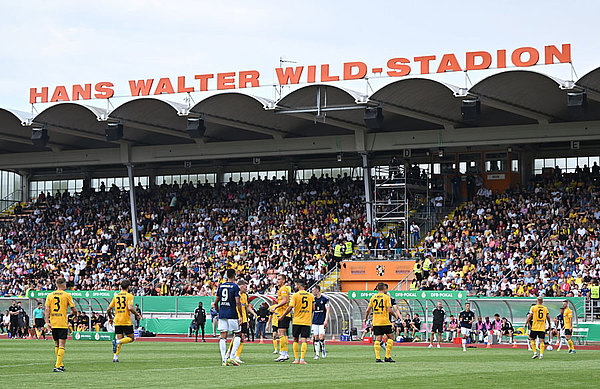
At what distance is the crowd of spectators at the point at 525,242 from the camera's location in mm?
38438

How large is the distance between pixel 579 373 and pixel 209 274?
1236 inches

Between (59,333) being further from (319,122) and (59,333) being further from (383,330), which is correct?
(319,122)

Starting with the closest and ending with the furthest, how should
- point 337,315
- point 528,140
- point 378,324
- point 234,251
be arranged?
point 378,324 < point 337,315 < point 528,140 < point 234,251

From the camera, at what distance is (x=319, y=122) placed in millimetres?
46906

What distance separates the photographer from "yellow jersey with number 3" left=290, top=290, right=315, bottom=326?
20.2 m

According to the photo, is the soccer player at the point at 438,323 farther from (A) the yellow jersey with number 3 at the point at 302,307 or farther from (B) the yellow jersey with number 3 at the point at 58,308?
(B) the yellow jersey with number 3 at the point at 58,308

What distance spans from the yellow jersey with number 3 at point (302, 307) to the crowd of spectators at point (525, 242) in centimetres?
1873

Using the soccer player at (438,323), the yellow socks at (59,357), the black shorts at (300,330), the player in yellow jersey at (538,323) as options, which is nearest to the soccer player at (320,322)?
the black shorts at (300,330)

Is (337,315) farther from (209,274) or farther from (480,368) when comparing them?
(480,368)

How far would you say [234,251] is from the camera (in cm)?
4809

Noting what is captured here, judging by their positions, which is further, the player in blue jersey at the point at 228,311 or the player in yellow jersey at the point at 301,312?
the player in yellow jersey at the point at 301,312

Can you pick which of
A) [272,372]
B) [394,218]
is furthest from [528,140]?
[272,372]

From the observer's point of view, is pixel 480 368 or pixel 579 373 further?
pixel 480 368

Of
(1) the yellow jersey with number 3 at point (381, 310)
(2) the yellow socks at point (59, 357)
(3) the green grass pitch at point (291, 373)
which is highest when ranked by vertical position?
(1) the yellow jersey with number 3 at point (381, 310)
